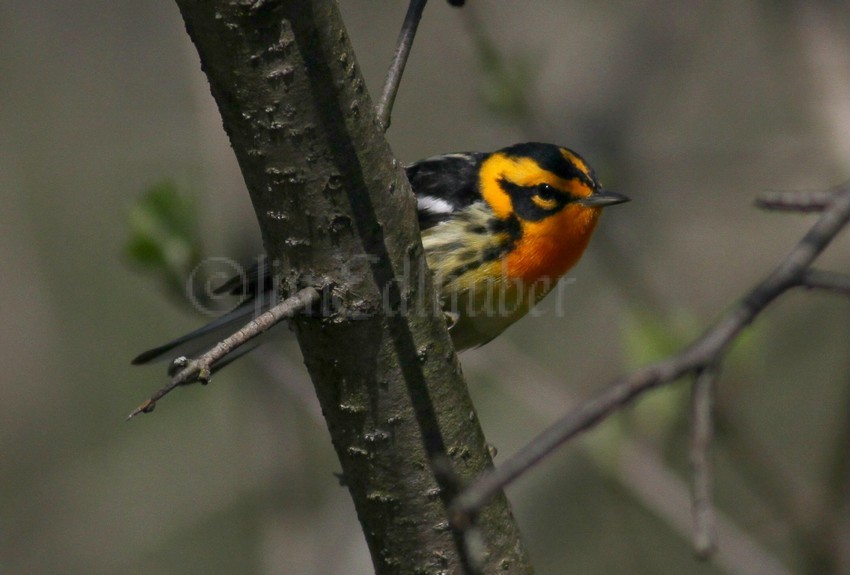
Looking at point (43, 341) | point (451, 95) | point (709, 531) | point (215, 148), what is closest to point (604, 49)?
point (451, 95)

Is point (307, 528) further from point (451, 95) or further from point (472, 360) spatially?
point (451, 95)

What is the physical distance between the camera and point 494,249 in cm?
376

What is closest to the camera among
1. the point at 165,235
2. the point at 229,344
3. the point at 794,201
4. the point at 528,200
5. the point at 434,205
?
the point at 794,201

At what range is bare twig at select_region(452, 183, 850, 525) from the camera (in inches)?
43.8

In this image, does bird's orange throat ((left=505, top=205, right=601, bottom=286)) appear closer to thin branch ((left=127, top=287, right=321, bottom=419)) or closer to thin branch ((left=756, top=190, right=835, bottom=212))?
thin branch ((left=127, top=287, right=321, bottom=419))

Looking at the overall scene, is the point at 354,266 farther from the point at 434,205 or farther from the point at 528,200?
the point at 528,200

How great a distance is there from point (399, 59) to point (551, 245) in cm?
181

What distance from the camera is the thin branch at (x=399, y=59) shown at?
2162 millimetres

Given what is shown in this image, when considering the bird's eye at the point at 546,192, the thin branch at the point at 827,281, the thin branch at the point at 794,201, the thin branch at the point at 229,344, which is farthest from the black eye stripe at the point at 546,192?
the thin branch at the point at 827,281

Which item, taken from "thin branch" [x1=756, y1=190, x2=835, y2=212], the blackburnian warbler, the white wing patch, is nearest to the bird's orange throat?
the blackburnian warbler

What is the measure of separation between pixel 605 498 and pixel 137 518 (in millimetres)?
2496

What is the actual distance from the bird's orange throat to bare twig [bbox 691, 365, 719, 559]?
2553 millimetres

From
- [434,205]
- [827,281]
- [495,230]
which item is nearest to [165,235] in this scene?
[434,205]

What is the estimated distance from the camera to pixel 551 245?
3.93 m
